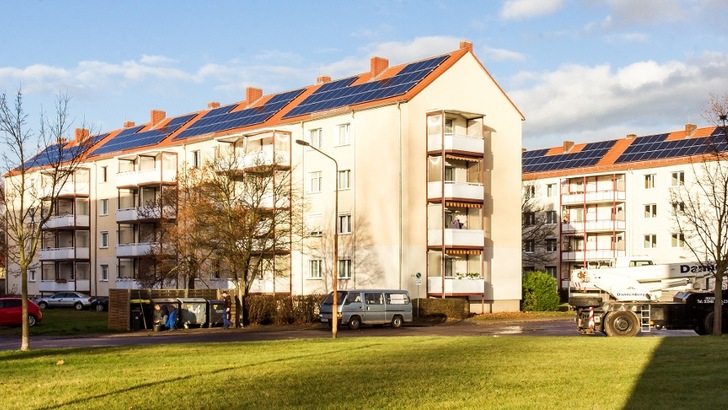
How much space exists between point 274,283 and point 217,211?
10578mm

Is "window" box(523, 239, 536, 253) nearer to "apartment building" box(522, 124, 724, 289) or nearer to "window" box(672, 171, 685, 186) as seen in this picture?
"apartment building" box(522, 124, 724, 289)

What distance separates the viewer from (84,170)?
3246 inches

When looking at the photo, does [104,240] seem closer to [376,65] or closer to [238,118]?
[238,118]

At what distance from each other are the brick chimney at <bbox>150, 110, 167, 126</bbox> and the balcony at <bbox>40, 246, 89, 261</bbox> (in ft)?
41.5

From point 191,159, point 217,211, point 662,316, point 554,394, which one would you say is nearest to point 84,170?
point 191,159

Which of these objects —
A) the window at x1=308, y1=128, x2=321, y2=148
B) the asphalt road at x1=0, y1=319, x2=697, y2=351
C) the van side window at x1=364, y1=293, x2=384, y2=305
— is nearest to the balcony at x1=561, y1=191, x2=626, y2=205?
the window at x1=308, y1=128, x2=321, y2=148

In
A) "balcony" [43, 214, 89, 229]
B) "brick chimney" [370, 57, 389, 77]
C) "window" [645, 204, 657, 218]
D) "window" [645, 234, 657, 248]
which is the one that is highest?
"brick chimney" [370, 57, 389, 77]

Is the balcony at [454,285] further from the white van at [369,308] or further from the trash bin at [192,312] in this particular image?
the trash bin at [192,312]

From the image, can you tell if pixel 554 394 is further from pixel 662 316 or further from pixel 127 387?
pixel 662 316

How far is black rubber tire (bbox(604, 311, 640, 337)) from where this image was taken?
3594 cm

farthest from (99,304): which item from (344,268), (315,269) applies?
(344,268)

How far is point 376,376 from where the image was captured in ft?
60.4

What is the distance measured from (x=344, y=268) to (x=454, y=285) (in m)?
6.94

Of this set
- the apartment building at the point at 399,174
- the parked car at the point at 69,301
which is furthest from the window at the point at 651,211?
the parked car at the point at 69,301
